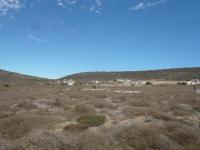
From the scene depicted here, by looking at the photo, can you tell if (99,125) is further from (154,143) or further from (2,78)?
(2,78)

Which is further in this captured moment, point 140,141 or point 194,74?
point 194,74

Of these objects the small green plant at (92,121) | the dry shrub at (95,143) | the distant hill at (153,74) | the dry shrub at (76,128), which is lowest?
the dry shrub at (76,128)

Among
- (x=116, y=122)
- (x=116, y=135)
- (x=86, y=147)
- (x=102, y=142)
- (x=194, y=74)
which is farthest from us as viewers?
(x=194, y=74)

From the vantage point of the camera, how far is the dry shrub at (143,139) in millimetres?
7695

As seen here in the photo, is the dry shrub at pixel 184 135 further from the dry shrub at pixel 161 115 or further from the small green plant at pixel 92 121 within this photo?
the dry shrub at pixel 161 115

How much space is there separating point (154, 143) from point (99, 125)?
14.4 feet

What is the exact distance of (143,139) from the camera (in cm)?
806

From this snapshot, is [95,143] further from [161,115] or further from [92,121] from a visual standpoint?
[161,115]

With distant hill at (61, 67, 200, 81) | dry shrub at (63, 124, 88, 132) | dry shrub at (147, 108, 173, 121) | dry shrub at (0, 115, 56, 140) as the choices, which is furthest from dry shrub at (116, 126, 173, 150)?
distant hill at (61, 67, 200, 81)

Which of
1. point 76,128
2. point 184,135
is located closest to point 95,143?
point 184,135

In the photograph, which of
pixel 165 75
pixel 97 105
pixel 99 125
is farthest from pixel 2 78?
pixel 99 125

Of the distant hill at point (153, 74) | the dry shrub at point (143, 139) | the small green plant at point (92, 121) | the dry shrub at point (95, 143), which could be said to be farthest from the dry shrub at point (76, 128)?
the distant hill at point (153, 74)

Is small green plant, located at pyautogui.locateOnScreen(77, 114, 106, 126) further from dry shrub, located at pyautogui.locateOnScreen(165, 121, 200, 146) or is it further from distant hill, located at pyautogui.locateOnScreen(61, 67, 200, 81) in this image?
distant hill, located at pyautogui.locateOnScreen(61, 67, 200, 81)

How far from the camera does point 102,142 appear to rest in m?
7.35
